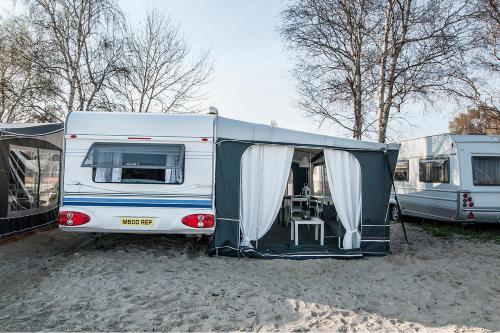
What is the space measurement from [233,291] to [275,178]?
264 centimetres

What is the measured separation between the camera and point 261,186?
283 inches

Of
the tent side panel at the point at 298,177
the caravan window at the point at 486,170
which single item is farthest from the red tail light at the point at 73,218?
the tent side panel at the point at 298,177

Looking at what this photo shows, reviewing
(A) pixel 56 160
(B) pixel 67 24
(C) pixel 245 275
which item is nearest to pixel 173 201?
(C) pixel 245 275

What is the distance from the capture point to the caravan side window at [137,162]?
21.4 feet

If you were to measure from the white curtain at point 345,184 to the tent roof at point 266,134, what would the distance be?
1.01 ft

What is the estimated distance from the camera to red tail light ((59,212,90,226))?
637cm

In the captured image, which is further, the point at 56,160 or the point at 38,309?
the point at 56,160

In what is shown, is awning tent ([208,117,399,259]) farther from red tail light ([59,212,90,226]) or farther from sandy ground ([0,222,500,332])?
red tail light ([59,212,90,226])

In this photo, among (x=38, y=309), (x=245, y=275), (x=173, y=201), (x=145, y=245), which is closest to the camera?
(x=38, y=309)

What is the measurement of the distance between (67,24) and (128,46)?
2342mm

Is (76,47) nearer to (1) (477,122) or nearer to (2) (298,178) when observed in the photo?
(2) (298,178)

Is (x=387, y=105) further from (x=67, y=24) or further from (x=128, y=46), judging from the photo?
(x=67, y=24)

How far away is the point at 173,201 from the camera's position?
21.3 ft

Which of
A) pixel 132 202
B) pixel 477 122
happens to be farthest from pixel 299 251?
pixel 477 122
